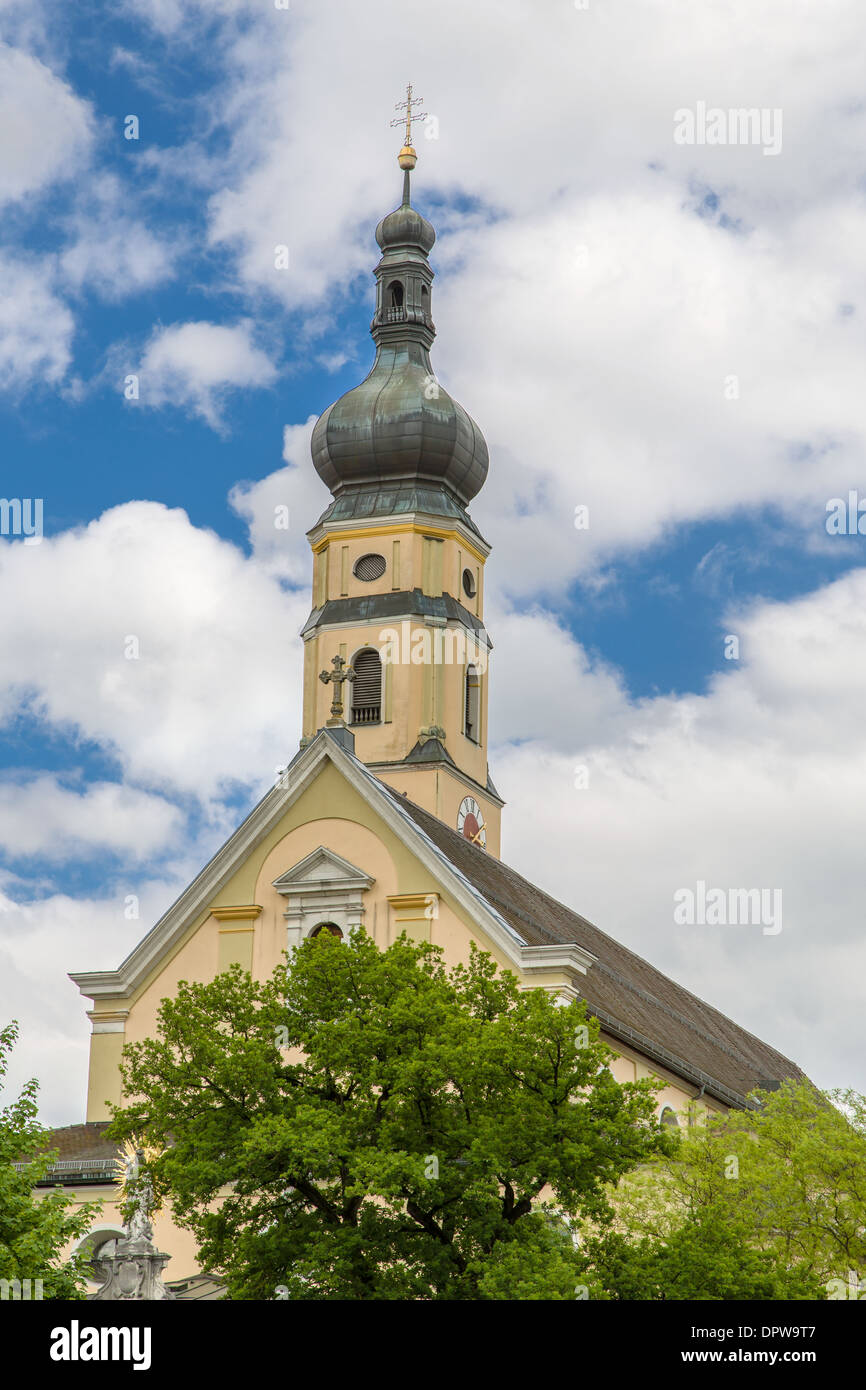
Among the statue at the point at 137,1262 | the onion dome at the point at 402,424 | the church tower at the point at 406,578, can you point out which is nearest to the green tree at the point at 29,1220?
the statue at the point at 137,1262

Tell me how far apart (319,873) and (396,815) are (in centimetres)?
224

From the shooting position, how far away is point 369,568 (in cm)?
6719

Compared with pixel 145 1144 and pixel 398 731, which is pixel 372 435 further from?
pixel 145 1144

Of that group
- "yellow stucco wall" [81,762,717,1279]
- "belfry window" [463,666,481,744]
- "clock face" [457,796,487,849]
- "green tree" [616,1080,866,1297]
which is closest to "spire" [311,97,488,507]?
"belfry window" [463,666,481,744]

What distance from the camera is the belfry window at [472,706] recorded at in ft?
221

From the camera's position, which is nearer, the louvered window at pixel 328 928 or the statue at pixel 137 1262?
the statue at pixel 137 1262

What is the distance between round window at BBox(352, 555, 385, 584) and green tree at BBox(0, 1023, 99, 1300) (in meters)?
38.0

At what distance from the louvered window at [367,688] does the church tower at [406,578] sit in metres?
0.03

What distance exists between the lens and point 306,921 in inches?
1742

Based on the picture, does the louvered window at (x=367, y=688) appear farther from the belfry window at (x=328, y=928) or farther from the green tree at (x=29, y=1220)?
the green tree at (x=29, y=1220)

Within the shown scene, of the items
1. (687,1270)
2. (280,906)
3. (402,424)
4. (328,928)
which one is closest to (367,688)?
(402,424)

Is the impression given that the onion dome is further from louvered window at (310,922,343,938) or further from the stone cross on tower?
louvered window at (310,922,343,938)

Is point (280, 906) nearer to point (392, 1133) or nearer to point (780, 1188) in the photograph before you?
point (780, 1188)

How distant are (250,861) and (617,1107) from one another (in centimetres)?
1764
